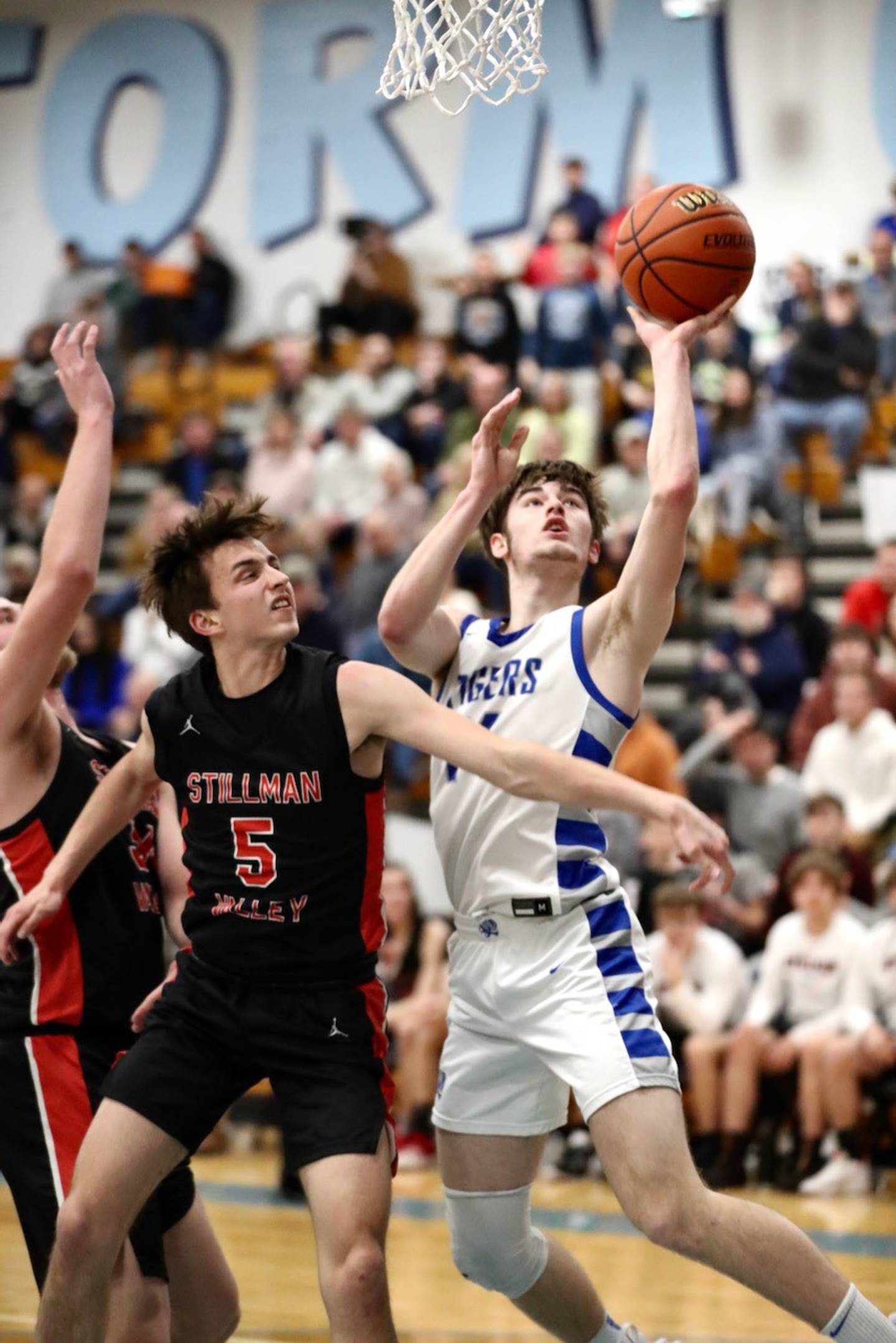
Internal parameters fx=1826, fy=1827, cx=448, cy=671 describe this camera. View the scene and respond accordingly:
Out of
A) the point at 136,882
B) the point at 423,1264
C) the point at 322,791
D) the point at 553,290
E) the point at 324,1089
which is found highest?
the point at 553,290

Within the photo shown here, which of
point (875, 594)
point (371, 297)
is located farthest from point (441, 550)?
point (371, 297)

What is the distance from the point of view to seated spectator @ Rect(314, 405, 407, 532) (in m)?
14.8

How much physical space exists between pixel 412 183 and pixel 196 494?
15.2ft

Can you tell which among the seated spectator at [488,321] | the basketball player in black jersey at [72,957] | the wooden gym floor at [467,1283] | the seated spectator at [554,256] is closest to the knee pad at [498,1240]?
the basketball player in black jersey at [72,957]

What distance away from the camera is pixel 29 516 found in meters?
16.2

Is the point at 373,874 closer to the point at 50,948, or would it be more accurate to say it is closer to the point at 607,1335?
the point at 50,948

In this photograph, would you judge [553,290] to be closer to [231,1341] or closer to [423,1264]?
[423,1264]

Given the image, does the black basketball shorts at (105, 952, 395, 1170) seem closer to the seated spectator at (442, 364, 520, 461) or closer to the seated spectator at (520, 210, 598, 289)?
the seated spectator at (442, 364, 520, 461)

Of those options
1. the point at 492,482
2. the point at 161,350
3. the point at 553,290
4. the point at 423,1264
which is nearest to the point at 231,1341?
the point at 423,1264

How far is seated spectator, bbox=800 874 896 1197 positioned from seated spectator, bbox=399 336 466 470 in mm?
6955

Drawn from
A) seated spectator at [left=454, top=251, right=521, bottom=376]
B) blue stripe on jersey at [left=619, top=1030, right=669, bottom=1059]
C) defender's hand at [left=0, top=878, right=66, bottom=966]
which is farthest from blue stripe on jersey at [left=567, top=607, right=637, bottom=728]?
seated spectator at [left=454, top=251, right=521, bottom=376]

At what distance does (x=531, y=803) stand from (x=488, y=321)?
11.2 metres

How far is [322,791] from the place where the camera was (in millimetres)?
4430

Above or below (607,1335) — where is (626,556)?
above
